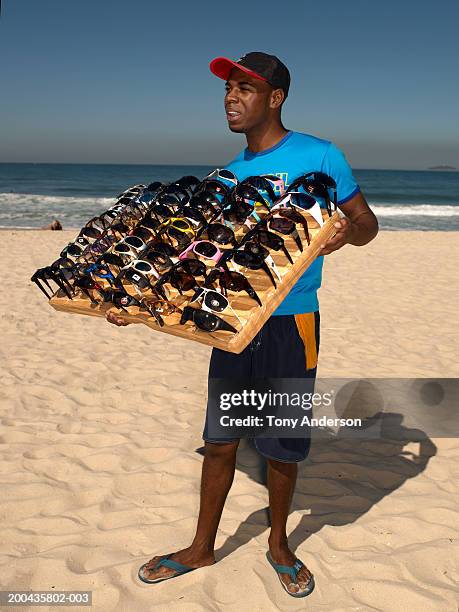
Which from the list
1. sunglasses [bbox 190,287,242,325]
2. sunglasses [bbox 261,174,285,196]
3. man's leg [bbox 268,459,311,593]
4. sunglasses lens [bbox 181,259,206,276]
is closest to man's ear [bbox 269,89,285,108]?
sunglasses [bbox 261,174,285,196]

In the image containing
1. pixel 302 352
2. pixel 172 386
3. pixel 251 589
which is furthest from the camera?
pixel 172 386

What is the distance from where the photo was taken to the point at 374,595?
9.85 ft

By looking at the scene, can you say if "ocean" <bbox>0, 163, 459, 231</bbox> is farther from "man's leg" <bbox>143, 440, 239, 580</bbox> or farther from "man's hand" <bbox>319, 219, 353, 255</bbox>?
"man's hand" <bbox>319, 219, 353, 255</bbox>

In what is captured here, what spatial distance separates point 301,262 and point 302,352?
554 millimetres

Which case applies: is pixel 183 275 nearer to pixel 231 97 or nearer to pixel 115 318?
pixel 115 318

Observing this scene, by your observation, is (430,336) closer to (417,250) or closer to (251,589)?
(251,589)

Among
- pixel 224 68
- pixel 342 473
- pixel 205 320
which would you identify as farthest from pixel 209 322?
pixel 342 473

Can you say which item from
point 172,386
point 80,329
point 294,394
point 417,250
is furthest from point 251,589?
point 417,250

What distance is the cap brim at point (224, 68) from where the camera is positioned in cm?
266

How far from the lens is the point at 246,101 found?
275 centimetres

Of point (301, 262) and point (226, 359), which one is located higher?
point (301, 262)

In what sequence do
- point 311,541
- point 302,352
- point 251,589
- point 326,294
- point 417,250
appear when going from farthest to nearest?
point 417,250
point 326,294
point 311,541
point 251,589
point 302,352

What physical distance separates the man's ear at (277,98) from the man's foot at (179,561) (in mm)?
2396

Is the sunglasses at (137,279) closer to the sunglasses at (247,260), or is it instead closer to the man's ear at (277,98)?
the sunglasses at (247,260)
